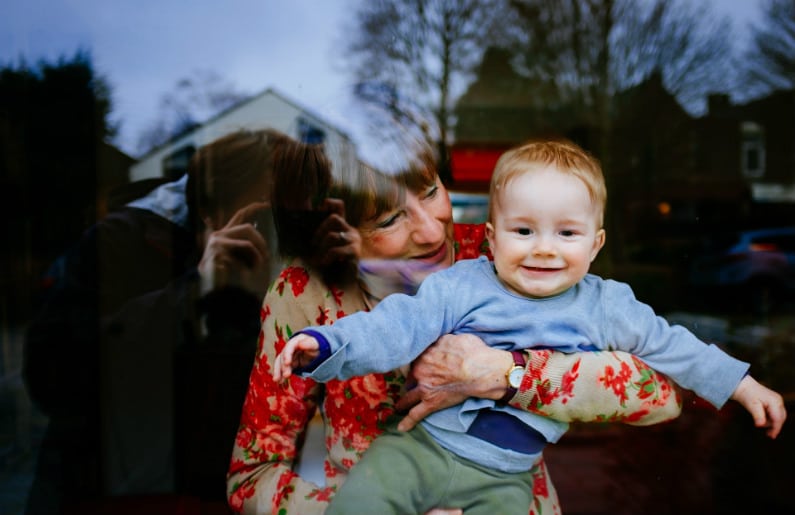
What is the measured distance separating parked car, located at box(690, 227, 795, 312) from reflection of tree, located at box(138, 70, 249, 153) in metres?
2.53

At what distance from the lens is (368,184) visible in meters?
1.61

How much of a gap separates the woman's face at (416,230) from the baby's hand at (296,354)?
16.7 inches

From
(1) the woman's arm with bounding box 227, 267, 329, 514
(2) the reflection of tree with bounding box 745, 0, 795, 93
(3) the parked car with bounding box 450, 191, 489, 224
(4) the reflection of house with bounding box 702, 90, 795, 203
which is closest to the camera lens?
(1) the woman's arm with bounding box 227, 267, 329, 514

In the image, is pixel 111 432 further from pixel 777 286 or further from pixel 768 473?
pixel 777 286

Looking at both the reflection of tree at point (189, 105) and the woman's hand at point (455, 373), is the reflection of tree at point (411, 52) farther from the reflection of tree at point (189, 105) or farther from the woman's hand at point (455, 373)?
the reflection of tree at point (189, 105)

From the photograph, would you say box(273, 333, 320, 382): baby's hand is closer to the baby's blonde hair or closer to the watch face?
the watch face

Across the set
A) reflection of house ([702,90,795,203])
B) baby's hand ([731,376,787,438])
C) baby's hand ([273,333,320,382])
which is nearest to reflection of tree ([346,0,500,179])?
baby's hand ([273,333,320,382])

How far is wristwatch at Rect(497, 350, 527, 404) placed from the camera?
134 cm

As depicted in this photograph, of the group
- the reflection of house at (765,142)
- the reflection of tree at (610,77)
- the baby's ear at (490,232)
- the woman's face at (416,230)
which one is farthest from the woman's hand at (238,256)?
the reflection of house at (765,142)

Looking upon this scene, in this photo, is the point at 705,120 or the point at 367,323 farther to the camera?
the point at 705,120

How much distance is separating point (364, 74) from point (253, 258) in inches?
34.2

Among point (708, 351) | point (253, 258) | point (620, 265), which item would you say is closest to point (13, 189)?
point (253, 258)

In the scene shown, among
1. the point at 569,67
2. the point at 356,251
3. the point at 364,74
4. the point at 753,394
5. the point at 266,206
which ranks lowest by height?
the point at 753,394

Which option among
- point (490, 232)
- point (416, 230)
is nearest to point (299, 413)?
point (416, 230)
